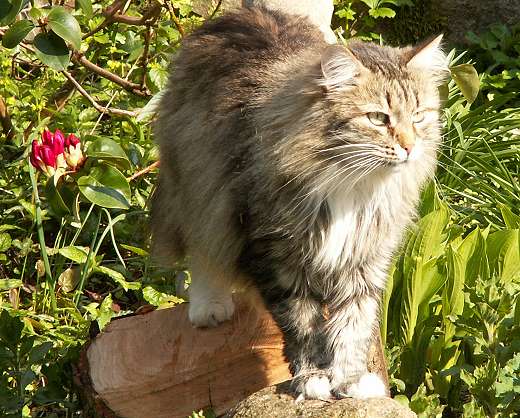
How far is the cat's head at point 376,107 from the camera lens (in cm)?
280

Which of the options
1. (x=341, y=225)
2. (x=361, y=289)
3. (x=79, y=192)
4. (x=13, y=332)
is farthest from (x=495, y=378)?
(x=79, y=192)

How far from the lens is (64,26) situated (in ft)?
10.0

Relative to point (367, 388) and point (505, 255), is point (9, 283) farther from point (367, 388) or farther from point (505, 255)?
point (505, 255)

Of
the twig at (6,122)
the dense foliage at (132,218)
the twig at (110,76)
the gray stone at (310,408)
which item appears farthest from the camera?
the twig at (6,122)

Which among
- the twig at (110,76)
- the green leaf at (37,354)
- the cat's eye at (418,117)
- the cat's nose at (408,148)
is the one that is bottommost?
the green leaf at (37,354)

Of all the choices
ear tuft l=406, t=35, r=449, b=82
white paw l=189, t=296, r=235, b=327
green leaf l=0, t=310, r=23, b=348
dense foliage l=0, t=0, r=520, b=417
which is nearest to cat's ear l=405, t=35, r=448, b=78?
ear tuft l=406, t=35, r=449, b=82

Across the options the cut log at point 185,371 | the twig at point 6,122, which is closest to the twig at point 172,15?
the twig at point 6,122

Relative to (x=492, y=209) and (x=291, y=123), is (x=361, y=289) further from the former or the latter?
(x=492, y=209)

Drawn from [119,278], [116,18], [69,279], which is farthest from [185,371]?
[116,18]

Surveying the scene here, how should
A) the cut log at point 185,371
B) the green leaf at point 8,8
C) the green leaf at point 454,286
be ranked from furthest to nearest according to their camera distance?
the green leaf at point 454,286 → the cut log at point 185,371 → the green leaf at point 8,8

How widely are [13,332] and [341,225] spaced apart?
3.79 feet

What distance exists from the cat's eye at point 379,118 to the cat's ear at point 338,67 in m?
0.11

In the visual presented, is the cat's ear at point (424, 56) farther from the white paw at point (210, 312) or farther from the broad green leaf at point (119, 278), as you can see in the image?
the broad green leaf at point (119, 278)

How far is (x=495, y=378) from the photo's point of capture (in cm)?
304
